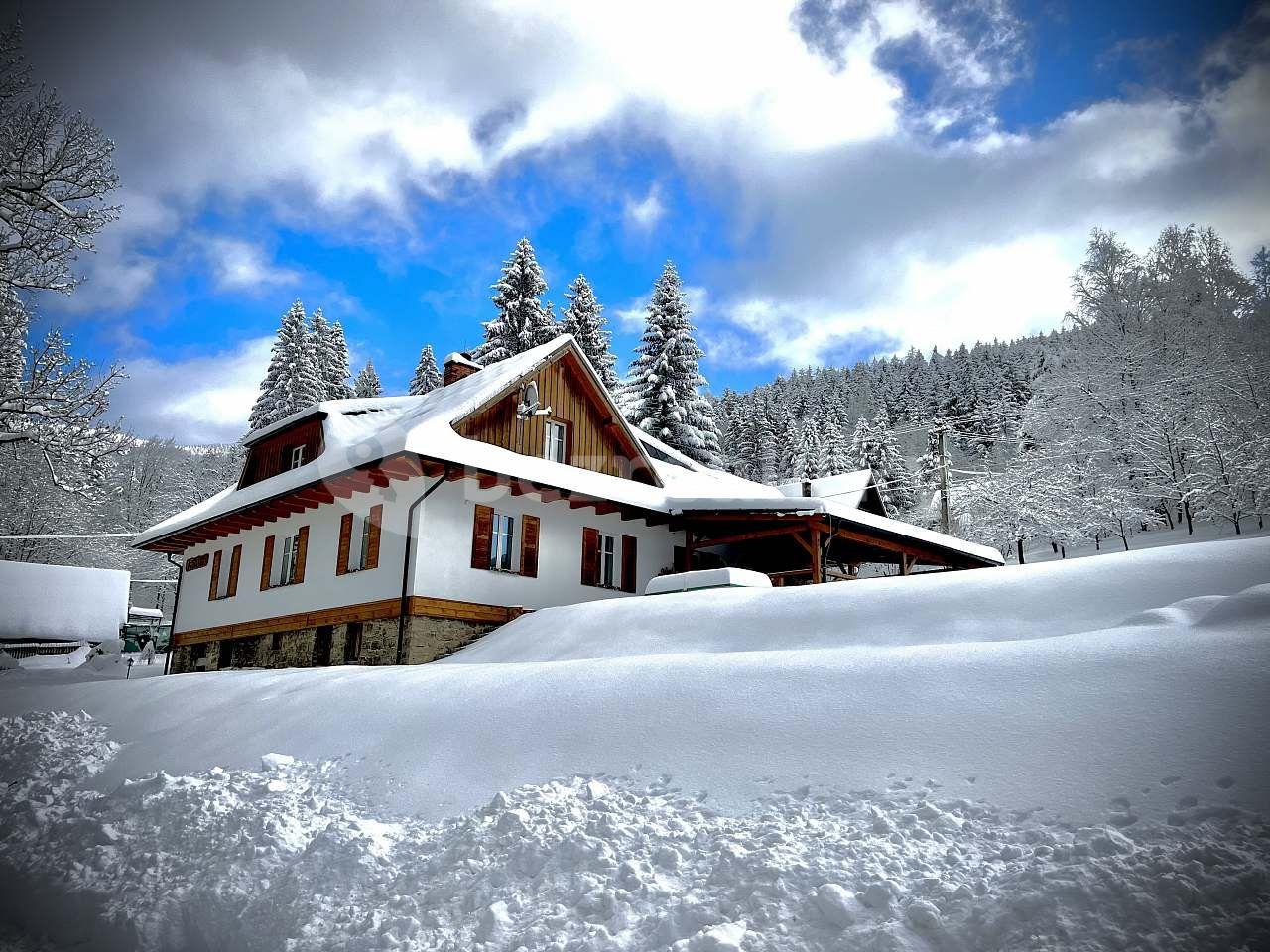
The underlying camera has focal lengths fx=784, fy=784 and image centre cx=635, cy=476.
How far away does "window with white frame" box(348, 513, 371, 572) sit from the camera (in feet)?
57.7


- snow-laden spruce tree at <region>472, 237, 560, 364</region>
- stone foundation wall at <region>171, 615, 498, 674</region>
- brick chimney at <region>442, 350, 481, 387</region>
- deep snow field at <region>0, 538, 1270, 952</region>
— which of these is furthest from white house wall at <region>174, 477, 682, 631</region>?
snow-laden spruce tree at <region>472, 237, 560, 364</region>

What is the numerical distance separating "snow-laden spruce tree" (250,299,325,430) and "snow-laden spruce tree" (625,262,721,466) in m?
17.0

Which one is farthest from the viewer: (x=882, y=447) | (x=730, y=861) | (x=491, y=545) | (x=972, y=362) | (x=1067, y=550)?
(x=972, y=362)

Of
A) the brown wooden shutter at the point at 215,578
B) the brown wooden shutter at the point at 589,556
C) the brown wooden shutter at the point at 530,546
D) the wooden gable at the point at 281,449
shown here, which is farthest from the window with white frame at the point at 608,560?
the brown wooden shutter at the point at 215,578

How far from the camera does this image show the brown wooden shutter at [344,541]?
59.0 feet

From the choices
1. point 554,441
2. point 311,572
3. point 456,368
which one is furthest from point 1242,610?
point 456,368

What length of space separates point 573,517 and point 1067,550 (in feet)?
77.1

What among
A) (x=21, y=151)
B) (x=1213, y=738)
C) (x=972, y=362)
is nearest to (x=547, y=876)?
(x=1213, y=738)

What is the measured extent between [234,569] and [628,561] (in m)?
11.6

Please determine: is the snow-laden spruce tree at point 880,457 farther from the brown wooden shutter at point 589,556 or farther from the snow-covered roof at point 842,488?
the brown wooden shutter at point 589,556

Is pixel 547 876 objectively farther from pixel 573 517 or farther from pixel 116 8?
pixel 116 8

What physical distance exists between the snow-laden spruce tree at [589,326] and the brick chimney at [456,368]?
1529 cm

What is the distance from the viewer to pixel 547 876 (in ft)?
15.6

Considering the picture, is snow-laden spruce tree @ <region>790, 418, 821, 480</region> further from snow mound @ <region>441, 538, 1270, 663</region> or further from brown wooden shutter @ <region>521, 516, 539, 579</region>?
snow mound @ <region>441, 538, 1270, 663</region>
